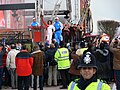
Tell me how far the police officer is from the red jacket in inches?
284

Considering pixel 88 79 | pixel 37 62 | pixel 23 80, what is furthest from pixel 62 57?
pixel 88 79

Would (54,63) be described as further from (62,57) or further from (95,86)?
(95,86)

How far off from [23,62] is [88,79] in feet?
24.2

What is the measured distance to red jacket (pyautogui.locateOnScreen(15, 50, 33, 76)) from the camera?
35.1ft

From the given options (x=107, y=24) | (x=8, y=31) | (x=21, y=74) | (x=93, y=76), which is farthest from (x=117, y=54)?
A: (x=107, y=24)

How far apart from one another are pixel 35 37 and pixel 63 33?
1.77 meters

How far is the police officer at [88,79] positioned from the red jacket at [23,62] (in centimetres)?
721

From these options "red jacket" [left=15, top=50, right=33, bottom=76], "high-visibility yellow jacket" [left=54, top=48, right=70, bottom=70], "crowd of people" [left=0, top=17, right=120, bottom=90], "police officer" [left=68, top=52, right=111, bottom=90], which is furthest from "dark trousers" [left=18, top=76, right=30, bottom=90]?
"police officer" [left=68, top=52, right=111, bottom=90]

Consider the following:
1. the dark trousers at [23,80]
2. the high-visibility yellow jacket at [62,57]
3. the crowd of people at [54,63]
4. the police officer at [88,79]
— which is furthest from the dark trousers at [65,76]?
the police officer at [88,79]

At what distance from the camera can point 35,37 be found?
17.3 metres

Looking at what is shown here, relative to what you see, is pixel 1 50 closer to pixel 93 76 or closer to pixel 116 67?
pixel 116 67

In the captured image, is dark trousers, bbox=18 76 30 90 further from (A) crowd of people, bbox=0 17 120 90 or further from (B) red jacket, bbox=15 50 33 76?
(B) red jacket, bbox=15 50 33 76

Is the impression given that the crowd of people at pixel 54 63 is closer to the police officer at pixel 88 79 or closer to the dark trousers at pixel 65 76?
the dark trousers at pixel 65 76

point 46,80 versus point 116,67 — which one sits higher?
point 116,67
